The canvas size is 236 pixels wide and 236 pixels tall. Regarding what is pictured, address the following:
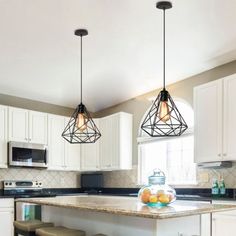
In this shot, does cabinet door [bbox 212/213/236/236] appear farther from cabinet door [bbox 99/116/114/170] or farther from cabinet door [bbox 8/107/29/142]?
cabinet door [bbox 8/107/29/142]

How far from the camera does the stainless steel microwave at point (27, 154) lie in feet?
17.9

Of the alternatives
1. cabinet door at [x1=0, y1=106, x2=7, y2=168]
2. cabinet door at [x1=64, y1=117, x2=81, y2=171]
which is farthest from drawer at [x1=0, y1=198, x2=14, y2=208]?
cabinet door at [x1=64, y1=117, x2=81, y2=171]

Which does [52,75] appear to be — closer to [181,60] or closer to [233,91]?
[181,60]

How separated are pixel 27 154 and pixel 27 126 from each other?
46 centimetres

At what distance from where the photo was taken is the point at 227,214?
3893mm

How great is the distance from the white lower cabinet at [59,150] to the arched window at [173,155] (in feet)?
4.10

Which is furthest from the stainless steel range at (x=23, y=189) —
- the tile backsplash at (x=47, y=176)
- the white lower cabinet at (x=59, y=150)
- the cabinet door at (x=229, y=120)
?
the cabinet door at (x=229, y=120)

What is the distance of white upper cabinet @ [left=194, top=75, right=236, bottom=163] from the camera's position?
13.8 feet

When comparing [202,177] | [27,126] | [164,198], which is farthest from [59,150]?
[164,198]

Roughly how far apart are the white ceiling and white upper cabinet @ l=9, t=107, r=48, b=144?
1.26 feet

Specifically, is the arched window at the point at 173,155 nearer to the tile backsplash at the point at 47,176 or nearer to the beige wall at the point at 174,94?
the beige wall at the point at 174,94

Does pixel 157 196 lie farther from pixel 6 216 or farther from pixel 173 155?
pixel 6 216

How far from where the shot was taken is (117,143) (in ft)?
19.7

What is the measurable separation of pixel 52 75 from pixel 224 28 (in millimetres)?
2612
